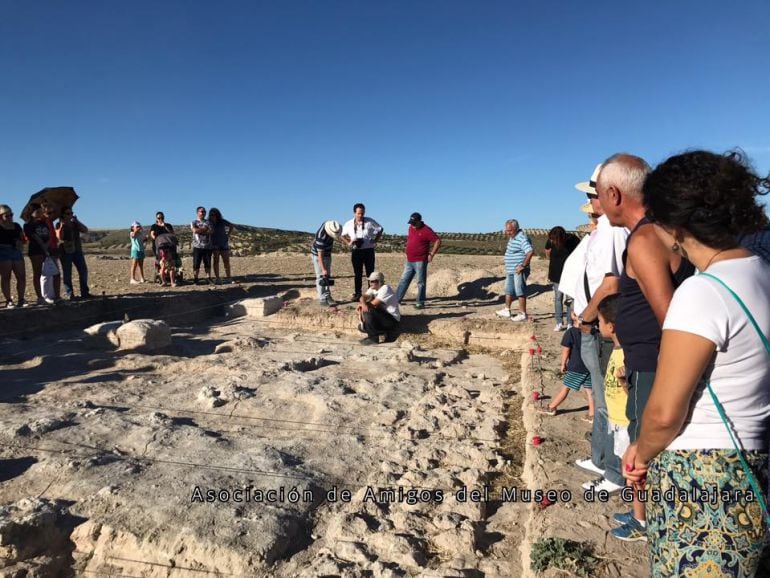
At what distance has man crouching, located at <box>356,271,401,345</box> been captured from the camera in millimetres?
7309

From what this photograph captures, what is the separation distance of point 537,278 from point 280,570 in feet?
33.1

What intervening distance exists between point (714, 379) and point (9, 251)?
29.6 feet

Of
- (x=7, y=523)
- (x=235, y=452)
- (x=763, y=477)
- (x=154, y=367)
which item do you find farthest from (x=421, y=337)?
(x=763, y=477)

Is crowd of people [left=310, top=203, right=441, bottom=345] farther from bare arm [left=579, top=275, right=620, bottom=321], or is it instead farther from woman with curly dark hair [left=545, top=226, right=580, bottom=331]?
bare arm [left=579, top=275, right=620, bottom=321]

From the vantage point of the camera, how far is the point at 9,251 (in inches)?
300

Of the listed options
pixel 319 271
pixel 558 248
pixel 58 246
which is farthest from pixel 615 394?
pixel 58 246

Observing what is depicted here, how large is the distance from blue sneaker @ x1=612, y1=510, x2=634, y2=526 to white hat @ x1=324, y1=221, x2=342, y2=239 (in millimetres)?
6477

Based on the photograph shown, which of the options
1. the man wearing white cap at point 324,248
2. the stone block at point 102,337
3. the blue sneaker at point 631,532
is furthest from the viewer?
the man wearing white cap at point 324,248

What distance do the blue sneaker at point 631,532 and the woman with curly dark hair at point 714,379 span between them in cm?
110

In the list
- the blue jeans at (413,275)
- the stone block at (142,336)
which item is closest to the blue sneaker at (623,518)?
the stone block at (142,336)

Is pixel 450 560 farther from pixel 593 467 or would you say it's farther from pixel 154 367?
pixel 154 367

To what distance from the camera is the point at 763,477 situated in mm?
1380

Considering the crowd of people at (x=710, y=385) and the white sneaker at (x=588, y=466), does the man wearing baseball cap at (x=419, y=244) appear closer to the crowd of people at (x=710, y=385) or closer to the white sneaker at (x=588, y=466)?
the white sneaker at (x=588, y=466)

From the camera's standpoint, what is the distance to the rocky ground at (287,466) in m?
2.49
